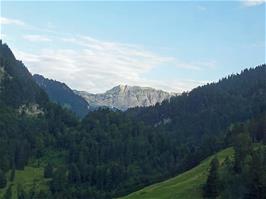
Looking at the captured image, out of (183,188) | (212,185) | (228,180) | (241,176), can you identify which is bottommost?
(183,188)

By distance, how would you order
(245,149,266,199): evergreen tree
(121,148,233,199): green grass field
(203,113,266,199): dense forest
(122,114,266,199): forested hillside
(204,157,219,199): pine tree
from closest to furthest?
(245,149,266,199): evergreen tree → (203,113,266,199): dense forest → (122,114,266,199): forested hillside → (204,157,219,199): pine tree → (121,148,233,199): green grass field

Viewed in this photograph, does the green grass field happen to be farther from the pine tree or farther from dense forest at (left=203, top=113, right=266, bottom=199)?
dense forest at (left=203, top=113, right=266, bottom=199)

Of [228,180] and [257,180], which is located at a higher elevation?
[257,180]

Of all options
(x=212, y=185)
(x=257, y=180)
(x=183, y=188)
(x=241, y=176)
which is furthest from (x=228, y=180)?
(x=183, y=188)

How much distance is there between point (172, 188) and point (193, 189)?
1165cm

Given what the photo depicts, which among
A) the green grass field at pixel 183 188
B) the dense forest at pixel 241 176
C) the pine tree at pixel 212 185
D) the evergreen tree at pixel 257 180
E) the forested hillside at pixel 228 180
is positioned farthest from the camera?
the green grass field at pixel 183 188

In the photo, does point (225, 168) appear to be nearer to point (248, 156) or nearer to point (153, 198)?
point (248, 156)

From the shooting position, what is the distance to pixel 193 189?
13600 centimetres

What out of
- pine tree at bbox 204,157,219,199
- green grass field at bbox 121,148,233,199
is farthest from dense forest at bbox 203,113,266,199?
green grass field at bbox 121,148,233,199

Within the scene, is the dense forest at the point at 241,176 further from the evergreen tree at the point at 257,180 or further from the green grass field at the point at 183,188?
the green grass field at the point at 183,188

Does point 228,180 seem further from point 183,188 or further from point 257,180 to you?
point 183,188

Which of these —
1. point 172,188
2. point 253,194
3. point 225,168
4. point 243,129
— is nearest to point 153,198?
point 172,188

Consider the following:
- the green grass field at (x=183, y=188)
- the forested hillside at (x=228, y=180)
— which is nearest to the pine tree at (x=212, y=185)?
the forested hillside at (x=228, y=180)

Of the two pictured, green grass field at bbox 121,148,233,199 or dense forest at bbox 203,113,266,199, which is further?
green grass field at bbox 121,148,233,199
